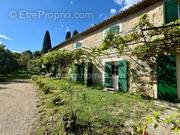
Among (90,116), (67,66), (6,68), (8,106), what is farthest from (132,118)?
(6,68)

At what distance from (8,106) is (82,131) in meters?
5.08

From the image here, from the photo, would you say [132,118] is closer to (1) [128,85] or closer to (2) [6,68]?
(1) [128,85]

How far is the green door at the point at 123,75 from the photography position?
12125mm

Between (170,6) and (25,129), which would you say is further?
(170,6)

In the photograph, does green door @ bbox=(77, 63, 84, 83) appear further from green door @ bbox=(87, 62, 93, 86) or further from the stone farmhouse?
green door @ bbox=(87, 62, 93, 86)

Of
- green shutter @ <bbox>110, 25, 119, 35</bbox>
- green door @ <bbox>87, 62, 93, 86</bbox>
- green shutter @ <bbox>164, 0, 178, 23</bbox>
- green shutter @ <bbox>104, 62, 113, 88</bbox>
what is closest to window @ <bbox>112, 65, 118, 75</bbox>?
green shutter @ <bbox>104, 62, 113, 88</bbox>

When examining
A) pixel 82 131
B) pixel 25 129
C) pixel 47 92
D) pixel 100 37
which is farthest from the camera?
pixel 100 37

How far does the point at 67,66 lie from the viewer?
21.4 meters

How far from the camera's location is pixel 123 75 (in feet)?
40.6

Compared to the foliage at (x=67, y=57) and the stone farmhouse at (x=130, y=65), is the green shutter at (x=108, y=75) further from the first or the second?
the foliage at (x=67, y=57)

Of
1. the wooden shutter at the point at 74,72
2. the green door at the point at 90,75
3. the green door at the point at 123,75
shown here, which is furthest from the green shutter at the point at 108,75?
the wooden shutter at the point at 74,72

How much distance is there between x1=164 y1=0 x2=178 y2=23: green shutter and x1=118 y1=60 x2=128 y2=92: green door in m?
3.70

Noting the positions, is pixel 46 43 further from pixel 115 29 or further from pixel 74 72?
pixel 115 29

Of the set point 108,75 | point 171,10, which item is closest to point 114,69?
point 108,75
